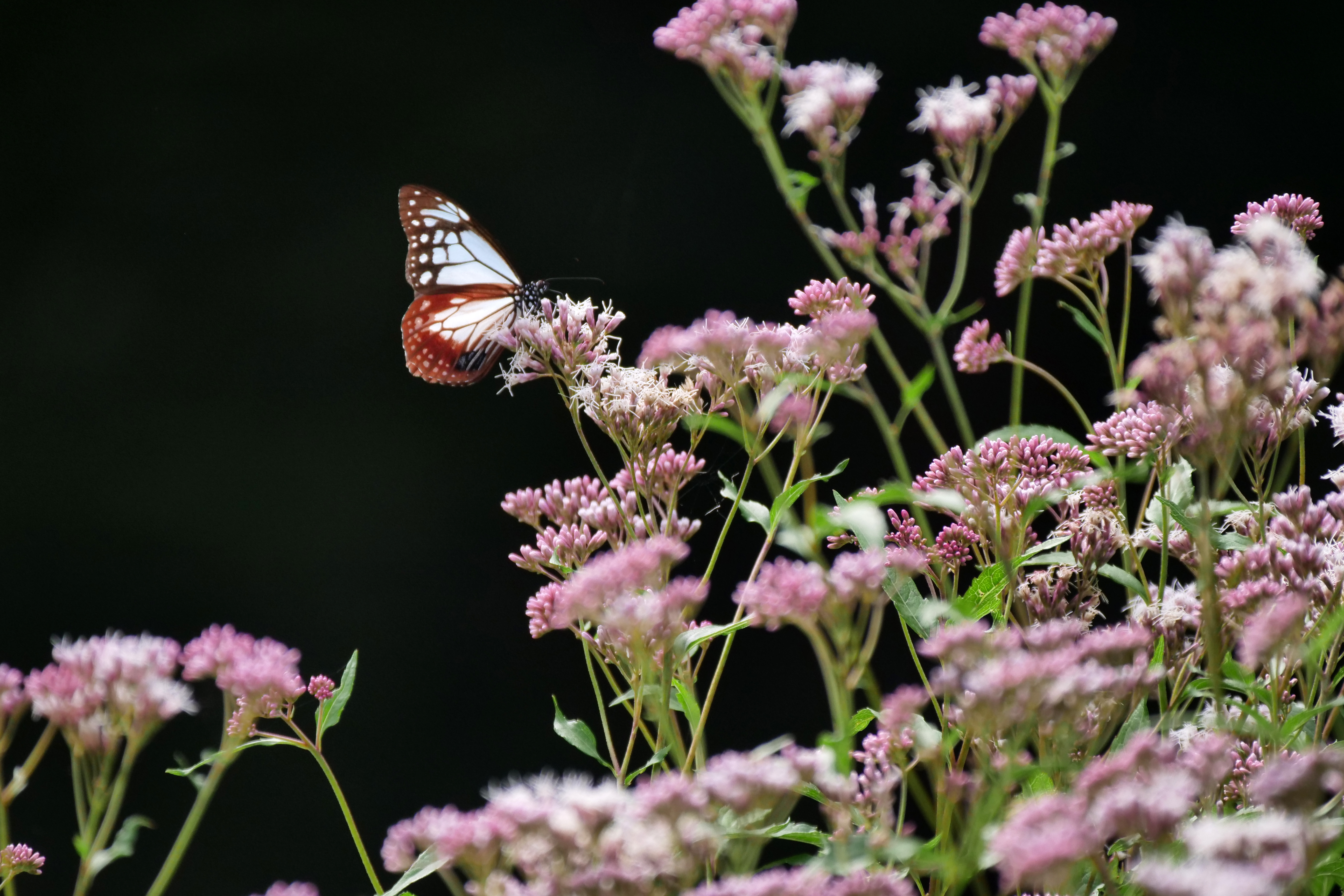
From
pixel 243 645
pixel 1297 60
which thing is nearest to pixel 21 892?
pixel 243 645

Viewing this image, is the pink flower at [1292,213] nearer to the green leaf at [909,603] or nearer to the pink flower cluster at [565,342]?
the green leaf at [909,603]

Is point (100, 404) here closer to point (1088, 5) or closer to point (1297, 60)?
point (1088, 5)

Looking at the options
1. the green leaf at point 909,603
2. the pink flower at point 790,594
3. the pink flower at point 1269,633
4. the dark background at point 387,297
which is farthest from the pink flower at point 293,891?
the dark background at point 387,297

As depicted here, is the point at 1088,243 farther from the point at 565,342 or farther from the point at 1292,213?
the point at 565,342

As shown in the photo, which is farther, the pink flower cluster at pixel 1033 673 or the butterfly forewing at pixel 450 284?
the butterfly forewing at pixel 450 284

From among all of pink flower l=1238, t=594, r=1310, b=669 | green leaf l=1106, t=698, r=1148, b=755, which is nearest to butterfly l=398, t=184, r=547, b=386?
green leaf l=1106, t=698, r=1148, b=755
